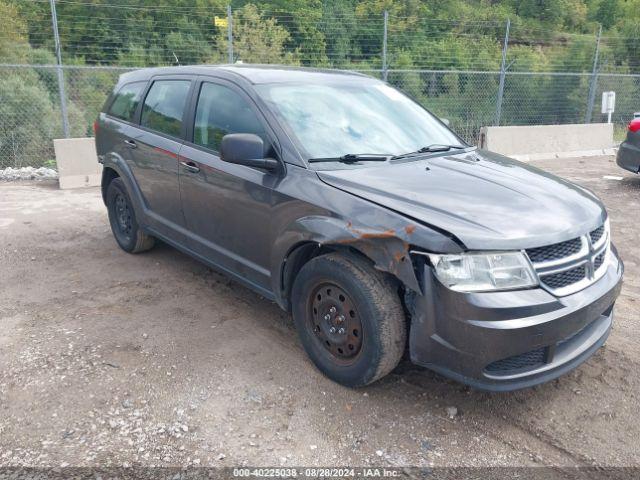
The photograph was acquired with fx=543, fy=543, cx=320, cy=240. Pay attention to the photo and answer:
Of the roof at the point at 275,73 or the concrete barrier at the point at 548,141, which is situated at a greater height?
the roof at the point at 275,73

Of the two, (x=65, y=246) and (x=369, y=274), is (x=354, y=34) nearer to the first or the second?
(x=65, y=246)

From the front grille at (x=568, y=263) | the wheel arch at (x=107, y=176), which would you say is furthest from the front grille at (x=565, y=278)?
the wheel arch at (x=107, y=176)

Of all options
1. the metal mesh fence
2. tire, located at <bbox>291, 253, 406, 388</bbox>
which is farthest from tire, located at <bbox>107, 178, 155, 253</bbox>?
the metal mesh fence

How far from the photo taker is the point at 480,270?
2.61m

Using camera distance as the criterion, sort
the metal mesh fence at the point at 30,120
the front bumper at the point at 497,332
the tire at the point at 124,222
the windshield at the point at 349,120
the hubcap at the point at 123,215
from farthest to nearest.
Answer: the metal mesh fence at the point at 30,120 → the hubcap at the point at 123,215 → the tire at the point at 124,222 → the windshield at the point at 349,120 → the front bumper at the point at 497,332

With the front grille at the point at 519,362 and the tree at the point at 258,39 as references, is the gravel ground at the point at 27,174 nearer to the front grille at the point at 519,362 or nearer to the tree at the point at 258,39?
the front grille at the point at 519,362

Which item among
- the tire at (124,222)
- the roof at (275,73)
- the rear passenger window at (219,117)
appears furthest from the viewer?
the tire at (124,222)

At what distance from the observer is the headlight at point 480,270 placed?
8.55ft

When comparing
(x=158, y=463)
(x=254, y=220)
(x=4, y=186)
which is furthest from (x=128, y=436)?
(x=4, y=186)

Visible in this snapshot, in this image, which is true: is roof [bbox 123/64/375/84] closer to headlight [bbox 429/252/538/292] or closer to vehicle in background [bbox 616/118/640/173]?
headlight [bbox 429/252/538/292]

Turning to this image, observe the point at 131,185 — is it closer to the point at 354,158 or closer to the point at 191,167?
the point at 191,167

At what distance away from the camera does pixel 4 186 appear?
902 centimetres

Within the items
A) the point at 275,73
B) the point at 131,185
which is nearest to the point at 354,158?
the point at 275,73

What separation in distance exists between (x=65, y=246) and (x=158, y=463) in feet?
12.8
